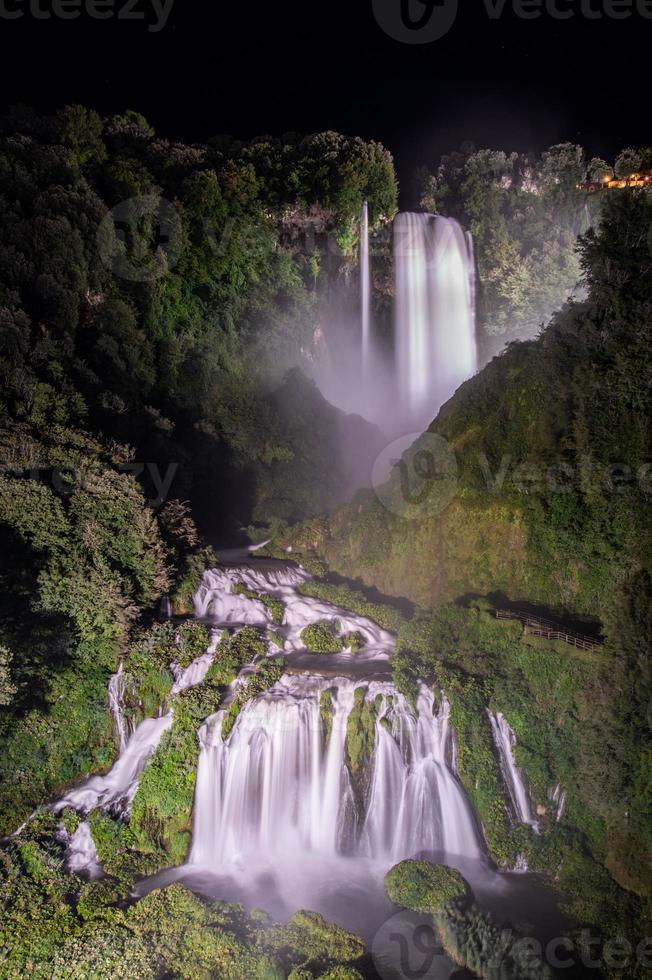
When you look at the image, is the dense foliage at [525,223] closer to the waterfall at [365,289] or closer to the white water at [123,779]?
the waterfall at [365,289]

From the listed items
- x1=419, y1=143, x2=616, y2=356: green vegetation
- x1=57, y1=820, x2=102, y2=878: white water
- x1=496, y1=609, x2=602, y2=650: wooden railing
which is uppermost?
x1=419, y1=143, x2=616, y2=356: green vegetation

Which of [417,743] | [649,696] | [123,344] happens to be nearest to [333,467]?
[123,344]

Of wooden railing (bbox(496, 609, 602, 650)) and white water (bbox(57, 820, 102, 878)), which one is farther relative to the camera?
wooden railing (bbox(496, 609, 602, 650))

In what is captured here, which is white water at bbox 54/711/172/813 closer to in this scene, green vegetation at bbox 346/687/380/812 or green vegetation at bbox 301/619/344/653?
green vegetation at bbox 301/619/344/653

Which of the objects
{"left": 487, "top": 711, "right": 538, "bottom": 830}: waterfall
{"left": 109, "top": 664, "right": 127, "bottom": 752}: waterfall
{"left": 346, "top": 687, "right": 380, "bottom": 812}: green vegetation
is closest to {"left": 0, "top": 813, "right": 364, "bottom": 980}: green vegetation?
{"left": 346, "top": 687, "right": 380, "bottom": 812}: green vegetation

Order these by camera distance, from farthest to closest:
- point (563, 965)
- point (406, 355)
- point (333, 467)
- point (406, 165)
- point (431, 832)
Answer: point (406, 165) → point (406, 355) → point (333, 467) → point (431, 832) → point (563, 965)

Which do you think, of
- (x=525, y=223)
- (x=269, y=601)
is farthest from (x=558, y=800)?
(x=525, y=223)

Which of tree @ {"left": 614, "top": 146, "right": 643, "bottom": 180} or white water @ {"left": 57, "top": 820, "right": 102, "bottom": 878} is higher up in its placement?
tree @ {"left": 614, "top": 146, "right": 643, "bottom": 180}

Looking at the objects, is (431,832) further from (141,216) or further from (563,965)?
(141,216)
